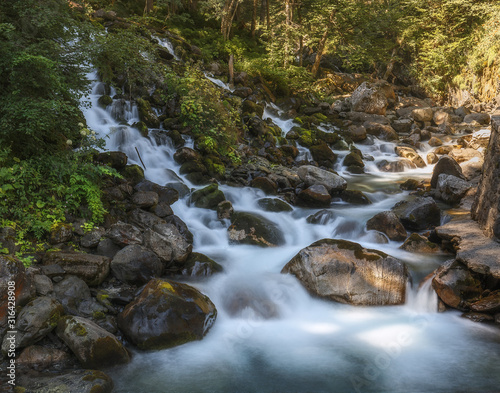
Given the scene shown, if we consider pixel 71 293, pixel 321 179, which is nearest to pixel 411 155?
pixel 321 179

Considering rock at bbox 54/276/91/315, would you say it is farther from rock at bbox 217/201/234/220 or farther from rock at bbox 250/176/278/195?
rock at bbox 250/176/278/195

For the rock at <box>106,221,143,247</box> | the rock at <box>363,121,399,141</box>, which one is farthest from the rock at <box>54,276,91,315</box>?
the rock at <box>363,121,399,141</box>

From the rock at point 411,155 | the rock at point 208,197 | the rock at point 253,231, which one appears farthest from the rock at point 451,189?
the rock at point 208,197

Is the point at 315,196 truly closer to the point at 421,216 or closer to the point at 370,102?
the point at 421,216

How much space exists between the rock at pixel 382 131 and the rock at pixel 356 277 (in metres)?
13.6

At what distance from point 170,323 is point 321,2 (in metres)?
20.2

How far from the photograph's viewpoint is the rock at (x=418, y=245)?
312 inches

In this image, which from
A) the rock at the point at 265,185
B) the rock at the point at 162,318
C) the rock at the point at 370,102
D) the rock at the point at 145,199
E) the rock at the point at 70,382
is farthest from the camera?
the rock at the point at 370,102

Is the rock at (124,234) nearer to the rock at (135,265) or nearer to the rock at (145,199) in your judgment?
the rock at (135,265)

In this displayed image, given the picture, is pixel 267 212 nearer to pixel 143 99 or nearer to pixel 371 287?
pixel 371 287

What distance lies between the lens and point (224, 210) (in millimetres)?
9156

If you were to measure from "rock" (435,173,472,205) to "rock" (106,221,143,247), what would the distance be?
355 inches

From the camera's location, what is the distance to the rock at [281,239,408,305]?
6441mm

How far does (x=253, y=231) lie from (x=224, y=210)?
100 centimetres
